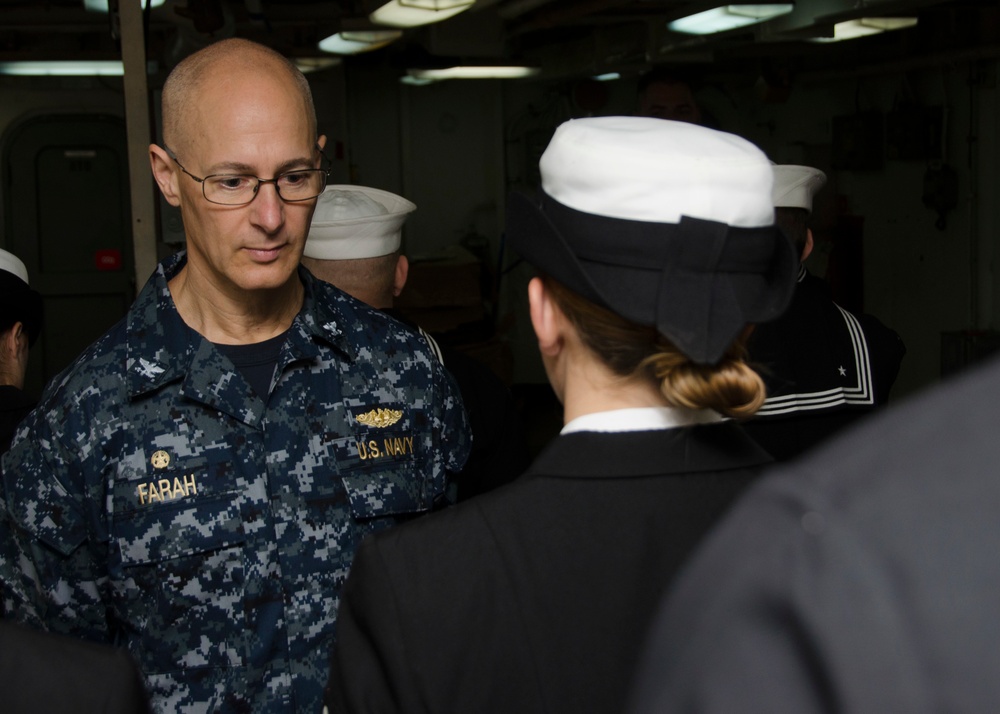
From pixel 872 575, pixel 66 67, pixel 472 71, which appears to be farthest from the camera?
pixel 472 71

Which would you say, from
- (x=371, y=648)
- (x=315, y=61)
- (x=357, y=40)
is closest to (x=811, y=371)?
(x=371, y=648)

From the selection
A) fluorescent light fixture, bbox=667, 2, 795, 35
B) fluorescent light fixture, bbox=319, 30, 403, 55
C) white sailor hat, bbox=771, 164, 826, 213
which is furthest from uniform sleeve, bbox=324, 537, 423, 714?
fluorescent light fixture, bbox=319, 30, 403, 55

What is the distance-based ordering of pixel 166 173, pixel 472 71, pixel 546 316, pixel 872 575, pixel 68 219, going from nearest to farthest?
pixel 872 575
pixel 546 316
pixel 166 173
pixel 472 71
pixel 68 219

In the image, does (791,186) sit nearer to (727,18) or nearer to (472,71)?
(727,18)

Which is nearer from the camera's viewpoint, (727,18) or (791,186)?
(791,186)

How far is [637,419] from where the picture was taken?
1.32 metres

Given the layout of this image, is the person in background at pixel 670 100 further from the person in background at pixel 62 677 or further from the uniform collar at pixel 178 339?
the person in background at pixel 62 677

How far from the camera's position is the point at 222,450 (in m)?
1.97

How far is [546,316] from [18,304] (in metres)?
2.19

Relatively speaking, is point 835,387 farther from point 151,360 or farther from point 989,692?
point 989,692

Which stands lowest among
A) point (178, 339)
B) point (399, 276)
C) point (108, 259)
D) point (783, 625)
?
point (108, 259)

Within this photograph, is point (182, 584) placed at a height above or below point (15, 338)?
below

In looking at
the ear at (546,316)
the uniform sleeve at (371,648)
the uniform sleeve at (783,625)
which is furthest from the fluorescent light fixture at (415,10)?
the uniform sleeve at (783,625)

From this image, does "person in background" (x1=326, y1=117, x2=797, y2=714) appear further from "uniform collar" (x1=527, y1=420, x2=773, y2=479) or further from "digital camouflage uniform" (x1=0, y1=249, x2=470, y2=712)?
"digital camouflage uniform" (x1=0, y1=249, x2=470, y2=712)
